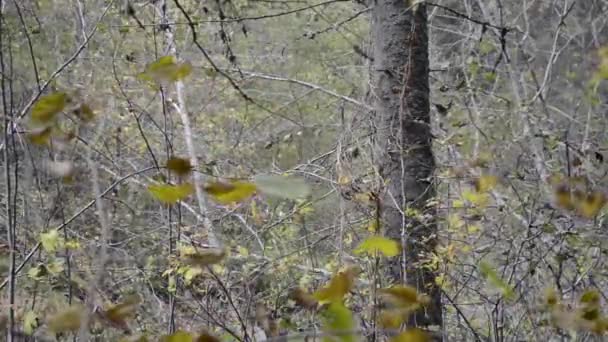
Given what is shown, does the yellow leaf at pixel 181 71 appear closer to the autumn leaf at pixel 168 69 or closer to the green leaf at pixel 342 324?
the autumn leaf at pixel 168 69

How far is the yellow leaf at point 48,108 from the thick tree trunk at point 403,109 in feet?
7.52

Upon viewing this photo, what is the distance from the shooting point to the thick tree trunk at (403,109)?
4180 millimetres

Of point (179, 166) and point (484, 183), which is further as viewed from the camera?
point (484, 183)

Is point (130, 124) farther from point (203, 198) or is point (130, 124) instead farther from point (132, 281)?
point (132, 281)

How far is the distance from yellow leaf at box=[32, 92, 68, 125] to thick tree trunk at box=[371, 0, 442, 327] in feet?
7.52

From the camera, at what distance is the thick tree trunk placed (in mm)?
4180

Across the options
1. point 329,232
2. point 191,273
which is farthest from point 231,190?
point 329,232

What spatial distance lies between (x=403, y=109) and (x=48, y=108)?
8.48ft

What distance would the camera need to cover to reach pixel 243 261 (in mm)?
4941

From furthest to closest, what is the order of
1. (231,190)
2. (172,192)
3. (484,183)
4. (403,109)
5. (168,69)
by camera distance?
(403,109) → (484,183) → (168,69) → (172,192) → (231,190)

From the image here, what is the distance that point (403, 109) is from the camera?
434 centimetres

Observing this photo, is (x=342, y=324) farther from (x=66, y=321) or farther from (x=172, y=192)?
(x=66, y=321)

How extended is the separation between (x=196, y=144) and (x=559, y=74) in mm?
5224

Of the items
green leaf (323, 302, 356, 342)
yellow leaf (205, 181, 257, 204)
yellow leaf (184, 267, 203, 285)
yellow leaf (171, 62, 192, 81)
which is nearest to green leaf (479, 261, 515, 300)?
green leaf (323, 302, 356, 342)
